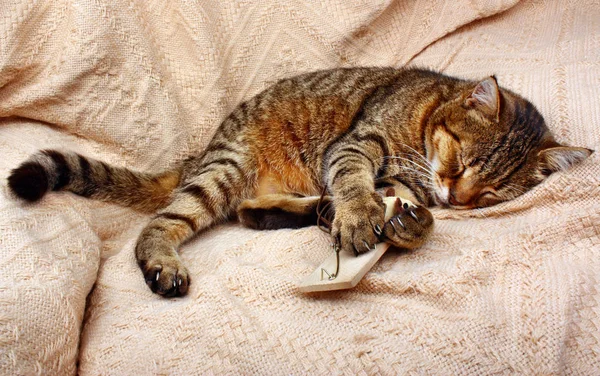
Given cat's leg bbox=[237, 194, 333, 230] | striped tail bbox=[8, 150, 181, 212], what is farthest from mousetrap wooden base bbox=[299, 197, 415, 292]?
striped tail bbox=[8, 150, 181, 212]

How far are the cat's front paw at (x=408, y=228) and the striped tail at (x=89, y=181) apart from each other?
0.97 m

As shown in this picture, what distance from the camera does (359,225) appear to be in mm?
1370

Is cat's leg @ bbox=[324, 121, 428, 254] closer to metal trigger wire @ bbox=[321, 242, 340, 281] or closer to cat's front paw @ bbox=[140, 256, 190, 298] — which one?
metal trigger wire @ bbox=[321, 242, 340, 281]

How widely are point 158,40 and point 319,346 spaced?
4.77 feet

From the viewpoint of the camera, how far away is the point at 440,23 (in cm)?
239

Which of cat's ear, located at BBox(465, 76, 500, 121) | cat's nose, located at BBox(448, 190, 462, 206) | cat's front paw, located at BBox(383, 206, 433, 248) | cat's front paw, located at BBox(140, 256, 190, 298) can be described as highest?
cat's ear, located at BBox(465, 76, 500, 121)

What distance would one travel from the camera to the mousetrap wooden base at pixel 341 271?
1224mm

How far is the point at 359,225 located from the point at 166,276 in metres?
0.56

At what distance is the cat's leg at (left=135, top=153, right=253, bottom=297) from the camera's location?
1.43 metres

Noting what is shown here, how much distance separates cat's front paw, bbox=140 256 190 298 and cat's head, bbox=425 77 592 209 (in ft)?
2.94

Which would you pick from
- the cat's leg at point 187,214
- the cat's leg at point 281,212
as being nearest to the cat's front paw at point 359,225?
the cat's leg at point 281,212

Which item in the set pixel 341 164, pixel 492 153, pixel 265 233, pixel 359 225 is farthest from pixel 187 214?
pixel 492 153

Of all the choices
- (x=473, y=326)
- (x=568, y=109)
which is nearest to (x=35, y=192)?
(x=473, y=326)

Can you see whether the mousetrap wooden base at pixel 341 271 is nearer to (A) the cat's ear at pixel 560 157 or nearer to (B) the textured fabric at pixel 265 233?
(B) the textured fabric at pixel 265 233
